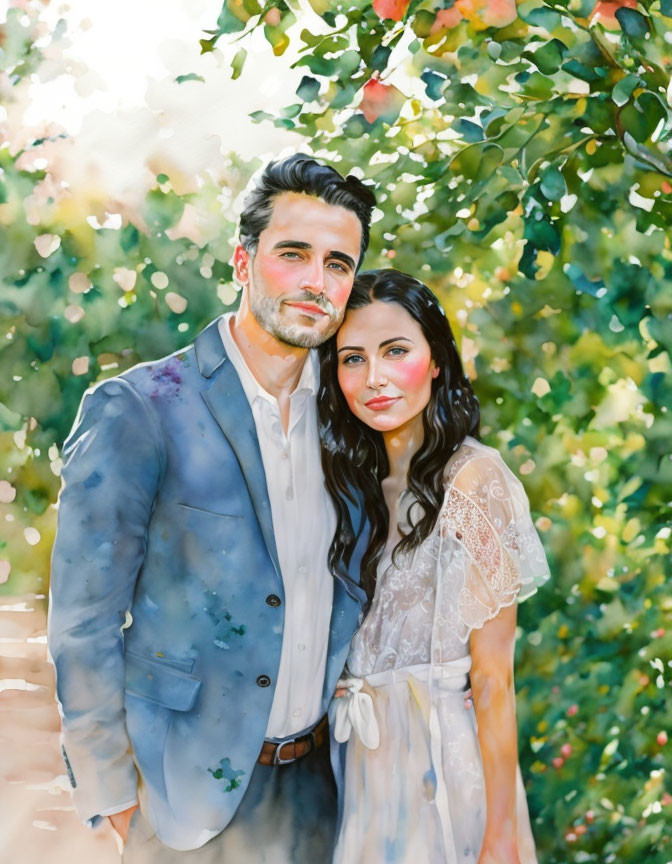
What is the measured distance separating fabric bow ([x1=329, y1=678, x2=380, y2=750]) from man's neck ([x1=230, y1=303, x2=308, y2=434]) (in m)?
0.54

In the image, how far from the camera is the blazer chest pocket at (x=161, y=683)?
1.99 meters

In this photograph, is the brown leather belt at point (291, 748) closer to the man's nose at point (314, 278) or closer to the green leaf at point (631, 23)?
the man's nose at point (314, 278)

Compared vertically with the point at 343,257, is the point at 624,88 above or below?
above

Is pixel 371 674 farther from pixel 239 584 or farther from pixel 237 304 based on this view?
pixel 237 304

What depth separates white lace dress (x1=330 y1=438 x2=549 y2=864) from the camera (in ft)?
6.61

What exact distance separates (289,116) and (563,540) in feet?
3.92

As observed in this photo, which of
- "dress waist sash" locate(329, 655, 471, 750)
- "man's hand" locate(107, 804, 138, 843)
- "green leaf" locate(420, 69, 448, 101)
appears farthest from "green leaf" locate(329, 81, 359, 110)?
"man's hand" locate(107, 804, 138, 843)

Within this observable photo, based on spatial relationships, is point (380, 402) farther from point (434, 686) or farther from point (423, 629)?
point (434, 686)

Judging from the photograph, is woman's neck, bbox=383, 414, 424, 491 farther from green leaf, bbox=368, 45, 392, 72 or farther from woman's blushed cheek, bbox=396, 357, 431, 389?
green leaf, bbox=368, 45, 392, 72

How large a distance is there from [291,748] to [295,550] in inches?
15.7

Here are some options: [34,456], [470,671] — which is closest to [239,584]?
[470,671]

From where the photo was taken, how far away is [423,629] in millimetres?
2043

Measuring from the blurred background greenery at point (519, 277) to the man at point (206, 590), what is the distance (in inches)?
12.1

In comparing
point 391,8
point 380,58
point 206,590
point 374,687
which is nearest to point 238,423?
point 206,590
